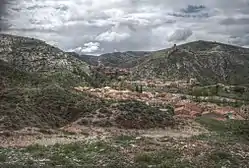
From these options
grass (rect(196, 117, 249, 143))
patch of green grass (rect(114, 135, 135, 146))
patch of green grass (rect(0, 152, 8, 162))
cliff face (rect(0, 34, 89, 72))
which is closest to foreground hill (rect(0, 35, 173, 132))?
grass (rect(196, 117, 249, 143))

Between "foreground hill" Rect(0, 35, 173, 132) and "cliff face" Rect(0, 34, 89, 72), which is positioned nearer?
"foreground hill" Rect(0, 35, 173, 132)

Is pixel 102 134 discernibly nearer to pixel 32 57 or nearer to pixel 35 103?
pixel 35 103

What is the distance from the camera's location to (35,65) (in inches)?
4680

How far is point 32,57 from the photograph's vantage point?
123 m

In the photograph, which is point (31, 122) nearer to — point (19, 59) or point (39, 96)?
point (39, 96)

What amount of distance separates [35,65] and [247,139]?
290ft

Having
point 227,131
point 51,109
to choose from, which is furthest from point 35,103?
point 227,131

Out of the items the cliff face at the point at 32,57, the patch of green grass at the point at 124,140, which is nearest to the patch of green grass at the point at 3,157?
the patch of green grass at the point at 124,140

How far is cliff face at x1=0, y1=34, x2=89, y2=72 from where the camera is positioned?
383 ft

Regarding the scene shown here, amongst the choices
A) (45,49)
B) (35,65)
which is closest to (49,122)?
(35,65)

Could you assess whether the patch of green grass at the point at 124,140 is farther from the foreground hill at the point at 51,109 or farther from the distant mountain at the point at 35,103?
the distant mountain at the point at 35,103

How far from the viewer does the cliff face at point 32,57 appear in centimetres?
11669

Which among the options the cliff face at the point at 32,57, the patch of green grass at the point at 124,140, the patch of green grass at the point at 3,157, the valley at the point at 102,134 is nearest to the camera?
the patch of green grass at the point at 3,157

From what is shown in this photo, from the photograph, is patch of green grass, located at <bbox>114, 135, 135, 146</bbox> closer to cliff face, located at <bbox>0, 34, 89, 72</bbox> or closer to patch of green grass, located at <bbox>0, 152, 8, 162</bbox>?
patch of green grass, located at <bbox>0, 152, 8, 162</bbox>
